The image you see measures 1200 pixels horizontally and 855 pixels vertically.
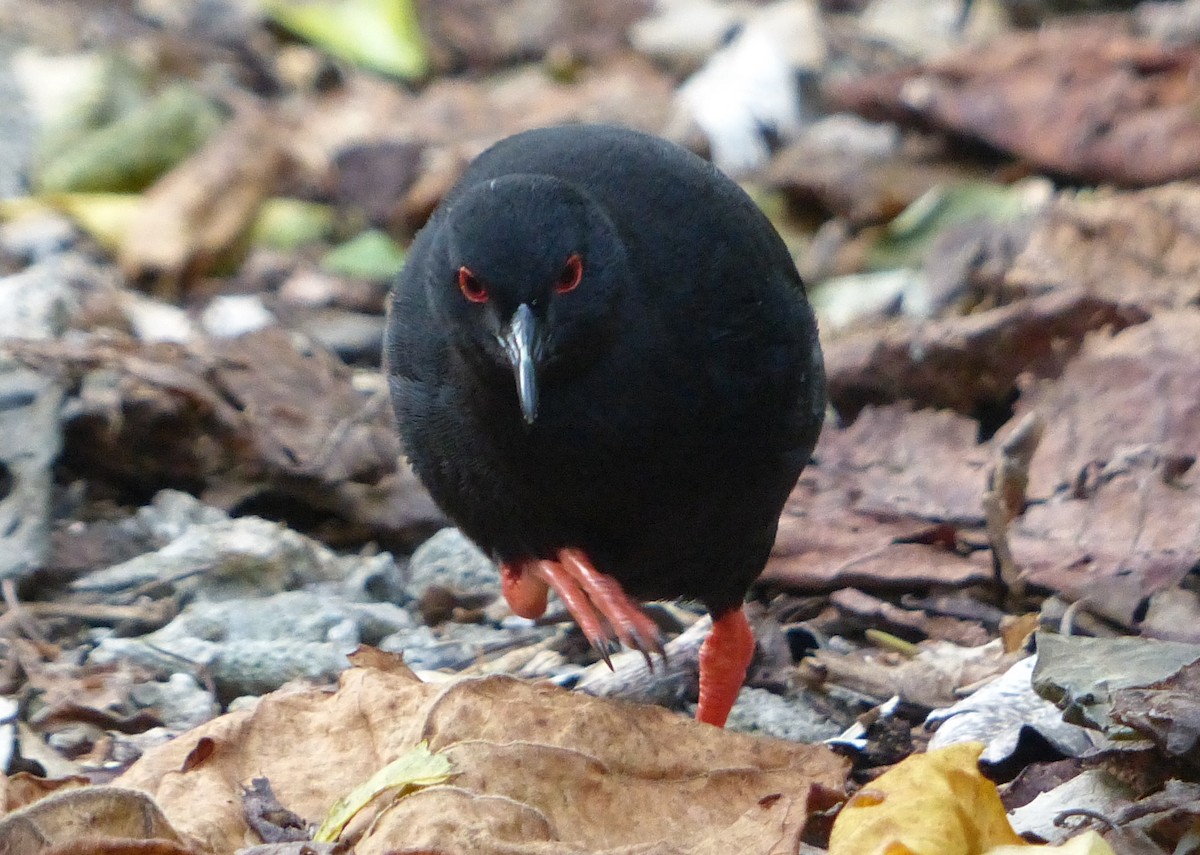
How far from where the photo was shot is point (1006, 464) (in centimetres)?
490

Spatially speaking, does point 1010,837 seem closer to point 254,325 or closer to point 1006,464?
point 1006,464

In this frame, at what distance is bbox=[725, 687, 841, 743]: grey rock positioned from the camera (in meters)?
4.29

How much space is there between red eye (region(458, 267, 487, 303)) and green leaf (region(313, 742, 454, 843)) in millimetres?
1109

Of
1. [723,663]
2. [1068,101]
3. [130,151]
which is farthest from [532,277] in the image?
[130,151]

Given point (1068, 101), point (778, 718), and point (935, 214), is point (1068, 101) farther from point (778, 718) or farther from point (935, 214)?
point (778, 718)

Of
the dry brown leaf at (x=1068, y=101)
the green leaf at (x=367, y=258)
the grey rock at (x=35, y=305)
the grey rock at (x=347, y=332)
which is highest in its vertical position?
the dry brown leaf at (x=1068, y=101)

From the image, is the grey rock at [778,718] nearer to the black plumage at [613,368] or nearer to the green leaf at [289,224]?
the black plumage at [613,368]

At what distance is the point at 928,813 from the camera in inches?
117

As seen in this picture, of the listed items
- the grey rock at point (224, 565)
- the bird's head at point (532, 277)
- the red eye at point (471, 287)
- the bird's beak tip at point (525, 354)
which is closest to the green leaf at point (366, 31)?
the grey rock at point (224, 565)

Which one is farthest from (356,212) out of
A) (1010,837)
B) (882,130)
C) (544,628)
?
(1010,837)

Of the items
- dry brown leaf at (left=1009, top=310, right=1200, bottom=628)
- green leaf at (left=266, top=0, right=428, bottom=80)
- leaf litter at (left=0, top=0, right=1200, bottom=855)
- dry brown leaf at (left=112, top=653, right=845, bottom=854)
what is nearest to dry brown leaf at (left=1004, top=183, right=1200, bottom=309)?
leaf litter at (left=0, top=0, right=1200, bottom=855)

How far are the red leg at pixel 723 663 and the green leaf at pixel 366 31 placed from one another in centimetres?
681

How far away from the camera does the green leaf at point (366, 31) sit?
10.8 metres

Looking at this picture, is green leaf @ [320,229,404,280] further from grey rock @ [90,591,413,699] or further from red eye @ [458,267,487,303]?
red eye @ [458,267,487,303]
